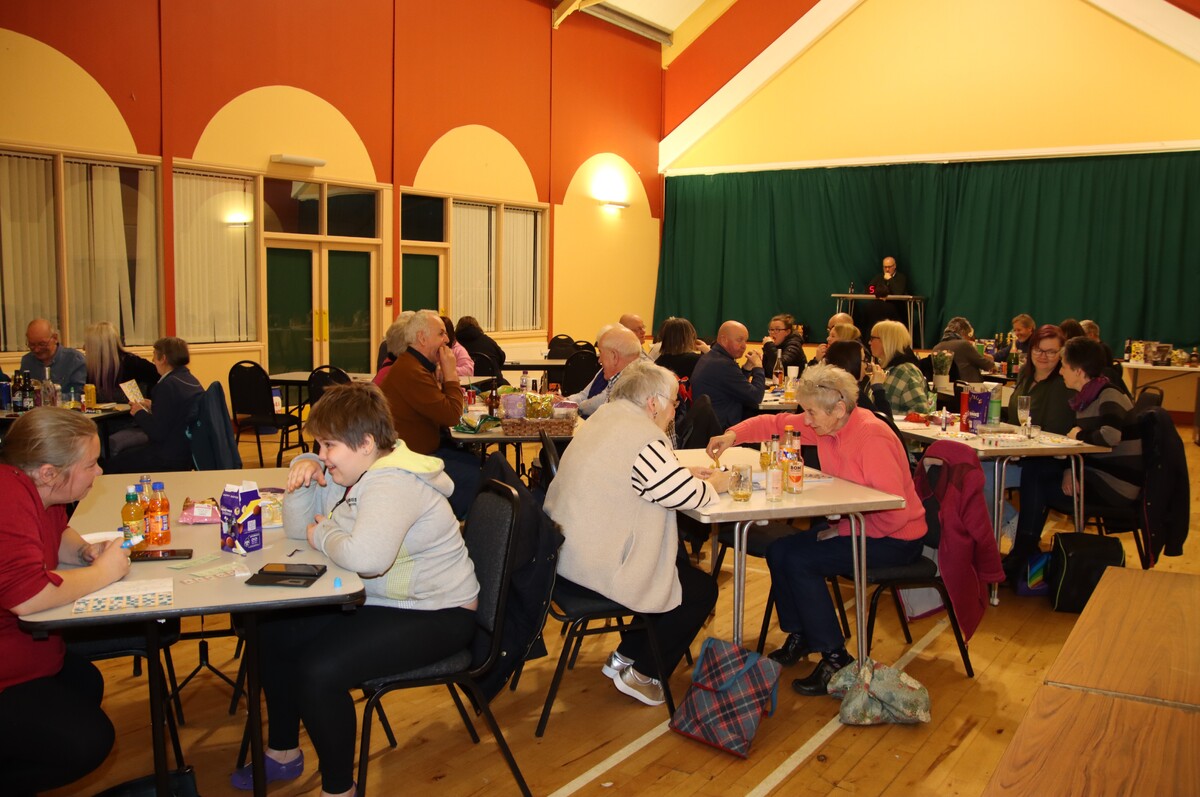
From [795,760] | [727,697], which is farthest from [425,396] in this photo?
[795,760]

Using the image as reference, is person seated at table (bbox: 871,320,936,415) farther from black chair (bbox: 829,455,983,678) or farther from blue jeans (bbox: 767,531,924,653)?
blue jeans (bbox: 767,531,924,653)

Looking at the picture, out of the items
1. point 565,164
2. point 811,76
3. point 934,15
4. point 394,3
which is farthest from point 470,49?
point 934,15

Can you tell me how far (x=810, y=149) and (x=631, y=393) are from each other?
10.4 metres

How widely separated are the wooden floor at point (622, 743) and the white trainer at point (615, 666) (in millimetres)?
80

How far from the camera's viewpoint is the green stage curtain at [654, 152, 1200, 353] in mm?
10867

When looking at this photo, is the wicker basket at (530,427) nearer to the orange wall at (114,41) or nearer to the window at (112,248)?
the window at (112,248)

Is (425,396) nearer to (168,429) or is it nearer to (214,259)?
(168,429)

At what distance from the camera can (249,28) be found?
891 cm

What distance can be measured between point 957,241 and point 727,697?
996cm

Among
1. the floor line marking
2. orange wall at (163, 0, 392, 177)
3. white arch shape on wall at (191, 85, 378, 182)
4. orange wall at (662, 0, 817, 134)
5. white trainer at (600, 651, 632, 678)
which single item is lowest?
the floor line marking

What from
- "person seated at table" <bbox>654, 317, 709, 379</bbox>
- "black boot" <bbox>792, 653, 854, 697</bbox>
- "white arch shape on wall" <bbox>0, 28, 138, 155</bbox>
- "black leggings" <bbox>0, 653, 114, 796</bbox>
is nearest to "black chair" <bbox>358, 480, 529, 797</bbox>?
"black leggings" <bbox>0, 653, 114, 796</bbox>

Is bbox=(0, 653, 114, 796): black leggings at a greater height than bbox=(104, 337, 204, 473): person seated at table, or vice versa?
bbox=(104, 337, 204, 473): person seated at table

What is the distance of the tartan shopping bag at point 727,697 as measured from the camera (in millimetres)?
3256

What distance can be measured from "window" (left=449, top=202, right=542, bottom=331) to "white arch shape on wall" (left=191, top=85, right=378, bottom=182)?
1.60 m
